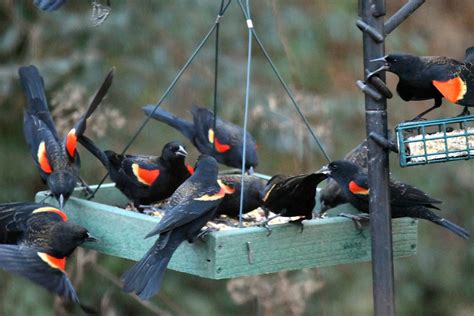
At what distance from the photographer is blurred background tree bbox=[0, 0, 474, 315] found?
5.88m

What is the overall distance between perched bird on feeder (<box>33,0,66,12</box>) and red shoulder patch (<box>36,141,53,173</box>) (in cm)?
145

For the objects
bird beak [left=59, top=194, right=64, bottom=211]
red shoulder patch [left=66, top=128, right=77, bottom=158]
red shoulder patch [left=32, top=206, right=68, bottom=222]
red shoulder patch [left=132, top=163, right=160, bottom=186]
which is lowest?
red shoulder patch [left=32, top=206, right=68, bottom=222]

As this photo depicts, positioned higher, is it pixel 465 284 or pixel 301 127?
pixel 301 127

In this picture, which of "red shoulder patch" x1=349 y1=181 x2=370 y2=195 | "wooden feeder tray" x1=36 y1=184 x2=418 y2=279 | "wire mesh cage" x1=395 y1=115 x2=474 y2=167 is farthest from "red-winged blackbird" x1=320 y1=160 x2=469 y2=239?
"wire mesh cage" x1=395 y1=115 x2=474 y2=167

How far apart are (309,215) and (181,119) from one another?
1.77 meters

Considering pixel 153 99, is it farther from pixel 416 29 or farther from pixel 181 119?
pixel 416 29

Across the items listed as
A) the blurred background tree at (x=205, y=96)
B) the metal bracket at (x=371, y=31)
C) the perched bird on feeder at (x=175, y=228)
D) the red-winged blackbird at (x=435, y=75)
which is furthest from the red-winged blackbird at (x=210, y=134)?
the metal bracket at (x=371, y=31)

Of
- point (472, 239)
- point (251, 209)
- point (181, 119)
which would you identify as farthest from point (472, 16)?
point (251, 209)

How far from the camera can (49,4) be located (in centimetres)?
366

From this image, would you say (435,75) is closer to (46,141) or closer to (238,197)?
(238,197)

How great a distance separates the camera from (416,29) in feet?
21.2

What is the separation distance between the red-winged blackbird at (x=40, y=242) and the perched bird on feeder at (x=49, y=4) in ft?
3.28

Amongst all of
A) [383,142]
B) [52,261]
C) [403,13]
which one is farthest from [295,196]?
[52,261]

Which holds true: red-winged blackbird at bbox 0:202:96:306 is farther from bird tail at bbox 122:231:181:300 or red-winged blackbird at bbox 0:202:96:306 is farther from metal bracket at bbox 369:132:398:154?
metal bracket at bbox 369:132:398:154
